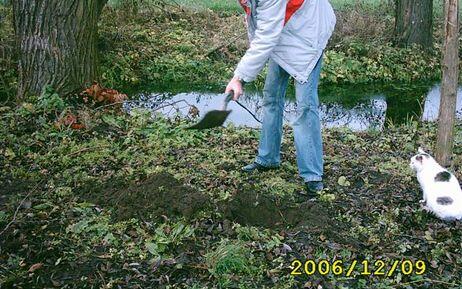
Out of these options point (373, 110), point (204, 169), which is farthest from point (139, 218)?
point (373, 110)

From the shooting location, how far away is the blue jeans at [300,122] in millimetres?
4227

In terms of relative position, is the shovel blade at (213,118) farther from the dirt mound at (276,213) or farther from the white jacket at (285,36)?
the dirt mound at (276,213)

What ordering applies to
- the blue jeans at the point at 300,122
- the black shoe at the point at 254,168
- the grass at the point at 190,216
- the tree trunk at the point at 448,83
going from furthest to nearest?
1. the black shoe at the point at 254,168
2. the tree trunk at the point at 448,83
3. the blue jeans at the point at 300,122
4. the grass at the point at 190,216

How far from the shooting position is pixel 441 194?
3.98m

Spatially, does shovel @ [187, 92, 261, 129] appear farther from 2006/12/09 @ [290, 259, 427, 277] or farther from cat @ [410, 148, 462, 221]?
cat @ [410, 148, 462, 221]

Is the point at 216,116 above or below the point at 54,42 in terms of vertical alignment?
above

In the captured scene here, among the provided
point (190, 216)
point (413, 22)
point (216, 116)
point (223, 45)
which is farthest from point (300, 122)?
point (413, 22)

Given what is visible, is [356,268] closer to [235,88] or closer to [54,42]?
[235,88]

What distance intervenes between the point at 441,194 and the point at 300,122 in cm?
118

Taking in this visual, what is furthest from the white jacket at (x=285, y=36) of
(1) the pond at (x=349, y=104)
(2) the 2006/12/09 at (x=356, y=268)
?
(1) the pond at (x=349, y=104)

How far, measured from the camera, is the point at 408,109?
30.7ft

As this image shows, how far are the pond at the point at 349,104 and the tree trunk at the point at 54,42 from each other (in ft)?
6.37

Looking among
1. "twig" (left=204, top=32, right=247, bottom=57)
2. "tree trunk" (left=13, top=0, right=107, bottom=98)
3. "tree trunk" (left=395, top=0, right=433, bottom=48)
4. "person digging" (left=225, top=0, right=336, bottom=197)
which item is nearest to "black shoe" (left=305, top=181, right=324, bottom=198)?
"person digging" (left=225, top=0, right=336, bottom=197)

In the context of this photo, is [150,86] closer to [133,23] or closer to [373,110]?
[133,23]
